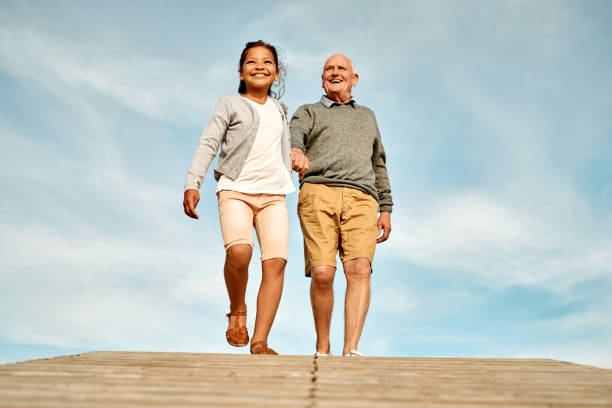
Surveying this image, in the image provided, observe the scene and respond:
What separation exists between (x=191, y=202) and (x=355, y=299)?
1.49m

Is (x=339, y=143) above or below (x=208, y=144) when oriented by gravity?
above

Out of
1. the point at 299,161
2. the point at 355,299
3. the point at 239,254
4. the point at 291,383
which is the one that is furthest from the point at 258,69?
the point at 291,383

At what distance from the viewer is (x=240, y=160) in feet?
15.8

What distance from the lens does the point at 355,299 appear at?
479cm

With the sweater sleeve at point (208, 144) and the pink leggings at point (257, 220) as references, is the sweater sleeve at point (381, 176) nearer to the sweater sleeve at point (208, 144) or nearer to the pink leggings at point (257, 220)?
the pink leggings at point (257, 220)

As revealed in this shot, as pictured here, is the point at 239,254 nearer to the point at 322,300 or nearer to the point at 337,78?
the point at 322,300

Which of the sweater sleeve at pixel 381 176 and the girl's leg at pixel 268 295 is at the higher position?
the sweater sleeve at pixel 381 176

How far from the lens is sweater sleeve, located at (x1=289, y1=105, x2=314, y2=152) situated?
5141 millimetres

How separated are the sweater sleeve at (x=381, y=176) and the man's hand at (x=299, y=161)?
964mm

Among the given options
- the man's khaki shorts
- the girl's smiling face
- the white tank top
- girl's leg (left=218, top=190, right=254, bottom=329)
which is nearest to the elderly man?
the man's khaki shorts

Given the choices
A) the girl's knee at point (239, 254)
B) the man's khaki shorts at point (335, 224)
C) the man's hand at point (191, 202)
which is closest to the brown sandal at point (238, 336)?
the girl's knee at point (239, 254)

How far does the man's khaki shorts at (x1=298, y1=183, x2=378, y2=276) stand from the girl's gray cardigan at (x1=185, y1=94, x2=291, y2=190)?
36 cm

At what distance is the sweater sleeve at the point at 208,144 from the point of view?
4.62 metres

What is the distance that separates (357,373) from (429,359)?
3.30 feet
